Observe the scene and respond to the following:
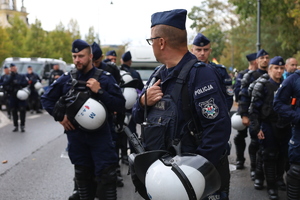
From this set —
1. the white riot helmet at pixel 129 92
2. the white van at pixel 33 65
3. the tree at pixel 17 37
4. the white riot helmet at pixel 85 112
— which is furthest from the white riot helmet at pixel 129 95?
the tree at pixel 17 37

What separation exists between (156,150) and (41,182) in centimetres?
471

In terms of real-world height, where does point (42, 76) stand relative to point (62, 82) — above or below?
below

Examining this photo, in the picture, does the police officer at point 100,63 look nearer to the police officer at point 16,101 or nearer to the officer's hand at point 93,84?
the officer's hand at point 93,84

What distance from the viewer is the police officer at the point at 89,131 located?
4.68 m

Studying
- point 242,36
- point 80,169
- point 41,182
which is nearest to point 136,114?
point 80,169

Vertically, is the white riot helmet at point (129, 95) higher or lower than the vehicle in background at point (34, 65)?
higher

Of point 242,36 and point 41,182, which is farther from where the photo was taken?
point 242,36

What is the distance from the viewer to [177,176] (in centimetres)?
256

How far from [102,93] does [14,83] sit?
951cm

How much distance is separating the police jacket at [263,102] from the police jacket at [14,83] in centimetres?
896

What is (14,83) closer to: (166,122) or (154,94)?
(154,94)

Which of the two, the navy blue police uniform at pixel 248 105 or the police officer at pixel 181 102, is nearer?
the police officer at pixel 181 102

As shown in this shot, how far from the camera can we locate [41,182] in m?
7.04

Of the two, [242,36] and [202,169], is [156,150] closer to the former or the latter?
[202,169]
